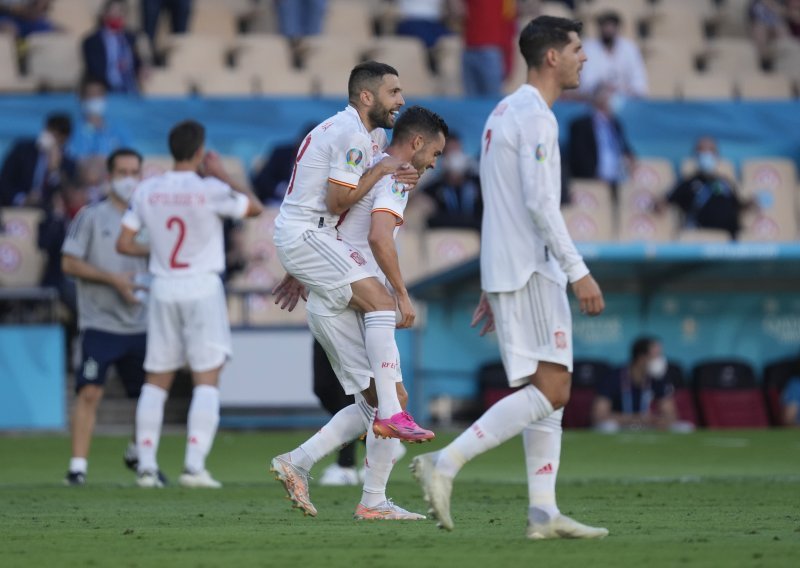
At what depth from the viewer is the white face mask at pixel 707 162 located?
18.4 metres

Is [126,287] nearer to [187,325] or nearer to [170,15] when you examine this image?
[187,325]

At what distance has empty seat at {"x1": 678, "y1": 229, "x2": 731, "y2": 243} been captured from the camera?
18.3m

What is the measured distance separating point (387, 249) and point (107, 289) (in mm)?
4477

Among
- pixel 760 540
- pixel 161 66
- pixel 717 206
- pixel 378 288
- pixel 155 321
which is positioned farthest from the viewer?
pixel 161 66

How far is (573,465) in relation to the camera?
42.0 feet

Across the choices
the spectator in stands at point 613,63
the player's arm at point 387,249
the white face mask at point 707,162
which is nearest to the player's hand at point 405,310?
the player's arm at point 387,249

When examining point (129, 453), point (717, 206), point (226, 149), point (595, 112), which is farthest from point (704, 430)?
point (129, 453)

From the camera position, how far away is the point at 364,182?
7.69m

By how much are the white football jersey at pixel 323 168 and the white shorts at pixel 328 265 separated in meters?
0.06

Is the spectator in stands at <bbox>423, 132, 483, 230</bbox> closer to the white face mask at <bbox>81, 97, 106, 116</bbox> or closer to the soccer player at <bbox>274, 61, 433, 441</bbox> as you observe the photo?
the white face mask at <bbox>81, 97, 106, 116</bbox>

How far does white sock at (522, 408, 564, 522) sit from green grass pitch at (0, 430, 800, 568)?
183 millimetres

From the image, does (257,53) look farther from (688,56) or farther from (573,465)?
(573,465)

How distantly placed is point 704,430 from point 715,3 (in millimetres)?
8461

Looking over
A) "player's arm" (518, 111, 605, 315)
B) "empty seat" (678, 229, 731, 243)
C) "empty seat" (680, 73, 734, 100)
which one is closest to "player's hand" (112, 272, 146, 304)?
"player's arm" (518, 111, 605, 315)
